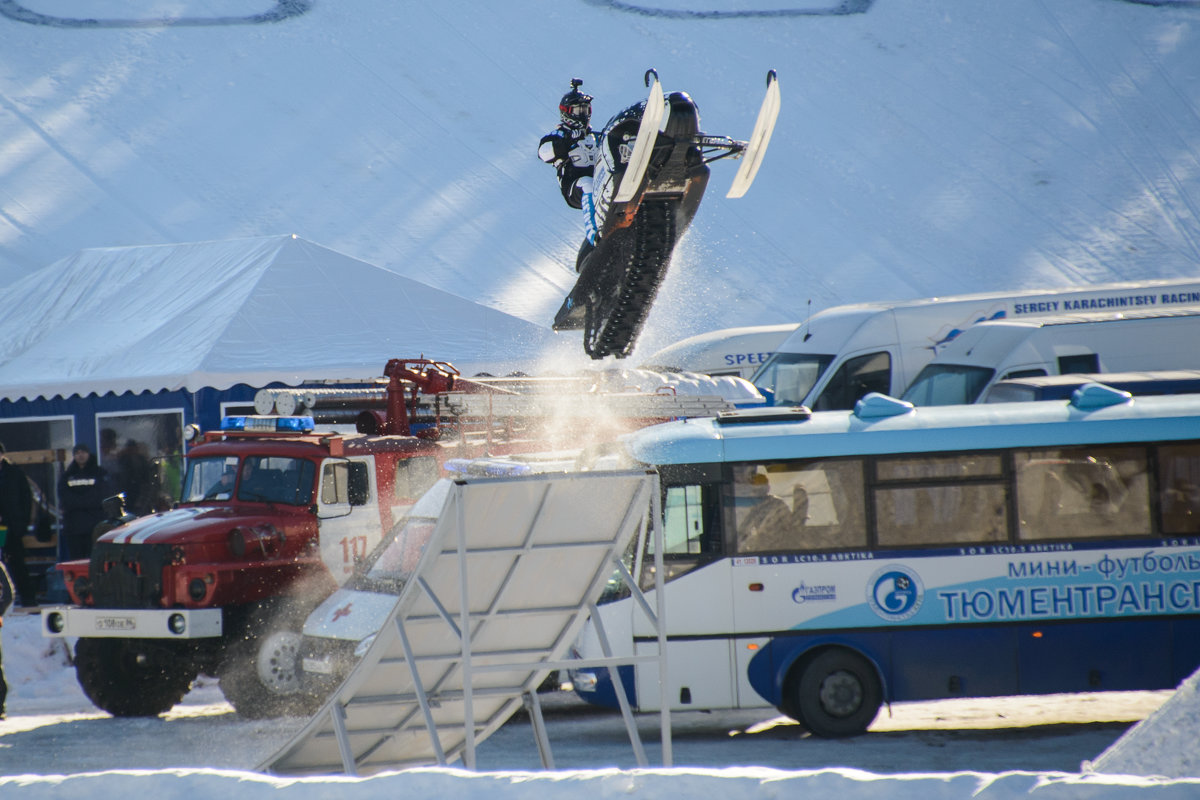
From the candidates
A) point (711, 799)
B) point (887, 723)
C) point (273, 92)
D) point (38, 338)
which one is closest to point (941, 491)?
point (887, 723)

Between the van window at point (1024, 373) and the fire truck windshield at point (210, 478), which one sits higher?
the van window at point (1024, 373)

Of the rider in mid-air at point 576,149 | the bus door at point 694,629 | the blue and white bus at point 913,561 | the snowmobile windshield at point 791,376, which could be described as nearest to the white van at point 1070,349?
the snowmobile windshield at point 791,376

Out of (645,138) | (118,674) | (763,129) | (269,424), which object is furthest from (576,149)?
(118,674)

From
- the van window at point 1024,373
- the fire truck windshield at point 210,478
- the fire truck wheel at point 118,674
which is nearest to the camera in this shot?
the fire truck wheel at point 118,674

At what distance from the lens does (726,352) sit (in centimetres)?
1836

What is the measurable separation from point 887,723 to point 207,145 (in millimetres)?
22963

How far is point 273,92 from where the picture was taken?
97.3 ft

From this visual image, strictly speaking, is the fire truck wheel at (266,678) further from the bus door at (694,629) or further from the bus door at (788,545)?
the bus door at (788,545)

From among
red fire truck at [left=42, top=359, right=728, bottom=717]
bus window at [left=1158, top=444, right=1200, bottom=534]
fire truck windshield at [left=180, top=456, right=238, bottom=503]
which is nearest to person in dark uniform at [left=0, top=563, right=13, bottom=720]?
red fire truck at [left=42, top=359, right=728, bottom=717]

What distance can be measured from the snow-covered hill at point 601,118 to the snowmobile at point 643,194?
11.7 m

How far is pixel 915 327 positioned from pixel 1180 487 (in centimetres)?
642

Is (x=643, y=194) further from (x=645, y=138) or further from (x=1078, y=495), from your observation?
(x=1078, y=495)

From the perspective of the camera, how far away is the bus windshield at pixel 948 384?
1264 centimetres

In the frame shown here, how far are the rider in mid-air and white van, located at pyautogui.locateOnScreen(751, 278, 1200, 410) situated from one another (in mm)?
7141
